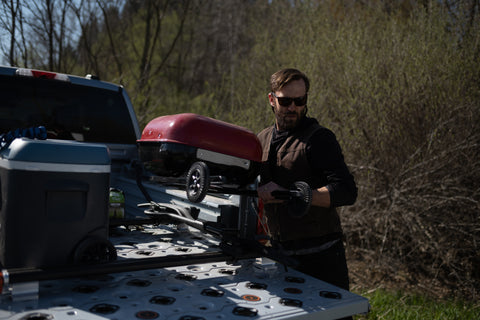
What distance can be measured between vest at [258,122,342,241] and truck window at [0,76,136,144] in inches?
61.0

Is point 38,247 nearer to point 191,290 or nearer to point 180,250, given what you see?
point 191,290

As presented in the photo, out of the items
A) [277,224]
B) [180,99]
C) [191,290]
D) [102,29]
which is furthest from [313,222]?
[180,99]

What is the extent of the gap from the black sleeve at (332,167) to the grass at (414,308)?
7.84ft

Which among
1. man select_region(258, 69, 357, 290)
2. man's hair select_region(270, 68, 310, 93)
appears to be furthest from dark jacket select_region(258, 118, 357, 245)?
man's hair select_region(270, 68, 310, 93)

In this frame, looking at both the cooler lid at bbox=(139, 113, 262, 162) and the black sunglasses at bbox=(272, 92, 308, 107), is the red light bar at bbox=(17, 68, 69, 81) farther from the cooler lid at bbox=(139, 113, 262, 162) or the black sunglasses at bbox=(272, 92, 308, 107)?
the black sunglasses at bbox=(272, 92, 308, 107)

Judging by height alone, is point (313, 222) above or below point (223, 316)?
above

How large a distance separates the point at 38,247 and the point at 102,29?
403 inches

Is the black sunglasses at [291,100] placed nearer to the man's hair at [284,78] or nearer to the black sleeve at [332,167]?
the man's hair at [284,78]

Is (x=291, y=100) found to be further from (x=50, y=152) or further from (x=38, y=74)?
(x=38, y=74)

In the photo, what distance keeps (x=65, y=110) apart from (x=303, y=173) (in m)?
1.95

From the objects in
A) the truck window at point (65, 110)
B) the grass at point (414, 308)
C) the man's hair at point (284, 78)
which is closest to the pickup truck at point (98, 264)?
the man's hair at point (284, 78)

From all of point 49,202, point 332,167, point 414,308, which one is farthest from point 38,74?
point 414,308

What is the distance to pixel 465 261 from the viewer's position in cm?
523

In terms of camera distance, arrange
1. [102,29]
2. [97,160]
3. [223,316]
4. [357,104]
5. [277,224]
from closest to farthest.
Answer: [223,316] < [97,160] < [277,224] < [357,104] < [102,29]
